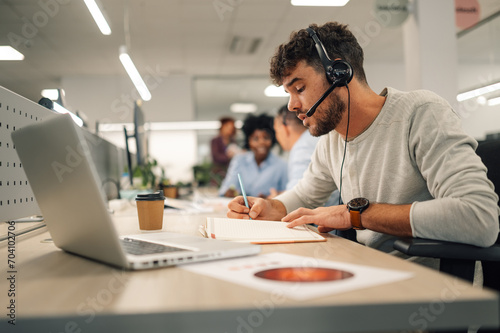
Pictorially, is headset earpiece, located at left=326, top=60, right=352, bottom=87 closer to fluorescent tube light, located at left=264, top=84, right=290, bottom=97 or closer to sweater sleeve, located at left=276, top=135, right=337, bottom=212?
sweater sleeve, located at left=276, top=135, right=337, bottom=212

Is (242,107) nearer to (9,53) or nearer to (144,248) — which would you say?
(9,53)

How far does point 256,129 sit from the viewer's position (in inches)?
144

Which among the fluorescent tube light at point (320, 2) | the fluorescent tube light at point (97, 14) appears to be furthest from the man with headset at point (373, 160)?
the fluorescent tube light at point (320, 2)

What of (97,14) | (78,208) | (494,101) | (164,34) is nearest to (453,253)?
(78,208)

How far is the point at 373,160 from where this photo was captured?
48.0 inches

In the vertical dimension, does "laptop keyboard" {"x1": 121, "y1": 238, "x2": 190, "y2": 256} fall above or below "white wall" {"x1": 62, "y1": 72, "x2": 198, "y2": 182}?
below

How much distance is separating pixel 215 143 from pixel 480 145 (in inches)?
201

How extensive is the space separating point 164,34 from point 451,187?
465 cm

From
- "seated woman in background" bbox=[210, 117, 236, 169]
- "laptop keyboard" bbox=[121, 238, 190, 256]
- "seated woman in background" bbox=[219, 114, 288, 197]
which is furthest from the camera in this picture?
"seated woman in background" bbox=[210, 117, 236, 169]

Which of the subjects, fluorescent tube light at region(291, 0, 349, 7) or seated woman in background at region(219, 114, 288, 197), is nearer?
seated woman in background at region(219, 114, 288, 197)

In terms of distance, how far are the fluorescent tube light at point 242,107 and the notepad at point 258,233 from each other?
8737mm

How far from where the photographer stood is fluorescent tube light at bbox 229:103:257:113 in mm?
9673

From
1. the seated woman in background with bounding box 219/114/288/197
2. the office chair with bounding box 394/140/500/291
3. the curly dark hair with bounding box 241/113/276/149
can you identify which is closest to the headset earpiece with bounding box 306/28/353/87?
the office chair with bounding box 394/140/500/291

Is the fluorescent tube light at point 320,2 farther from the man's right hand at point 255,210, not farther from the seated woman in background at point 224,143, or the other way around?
the man's right hand at point 255,210
